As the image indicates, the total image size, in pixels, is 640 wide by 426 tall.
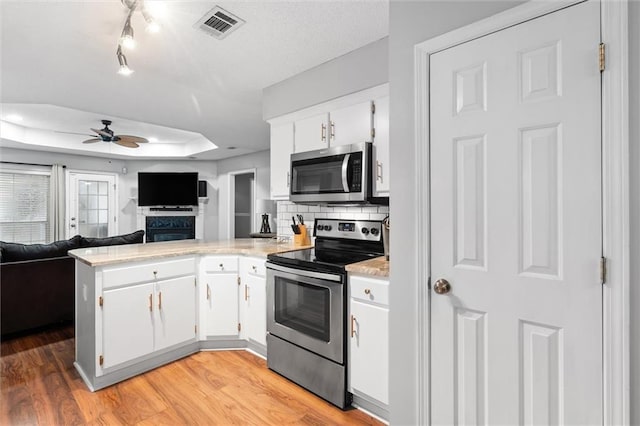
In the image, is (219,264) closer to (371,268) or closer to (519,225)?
(371,268)

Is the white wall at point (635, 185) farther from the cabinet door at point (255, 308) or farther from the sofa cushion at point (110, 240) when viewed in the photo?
the sofa cushion at point (110, 240)

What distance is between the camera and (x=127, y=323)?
2.38 m

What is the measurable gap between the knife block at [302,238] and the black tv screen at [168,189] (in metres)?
4.51

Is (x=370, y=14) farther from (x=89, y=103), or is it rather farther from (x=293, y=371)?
(x=89, y=103)

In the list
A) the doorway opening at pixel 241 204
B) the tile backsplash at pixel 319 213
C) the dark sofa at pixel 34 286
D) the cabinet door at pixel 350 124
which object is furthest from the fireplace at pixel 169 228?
the cabinet door at pixel 350 124

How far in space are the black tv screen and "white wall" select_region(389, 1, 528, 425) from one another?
6.17 meters

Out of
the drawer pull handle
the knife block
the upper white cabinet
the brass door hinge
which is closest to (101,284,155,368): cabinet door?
the knife block

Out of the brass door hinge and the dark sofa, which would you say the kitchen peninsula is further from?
the brass door hinge

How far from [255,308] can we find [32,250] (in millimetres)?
2397

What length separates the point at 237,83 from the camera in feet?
9.69

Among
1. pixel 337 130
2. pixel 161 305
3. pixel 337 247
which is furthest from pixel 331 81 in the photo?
pixel 161 305

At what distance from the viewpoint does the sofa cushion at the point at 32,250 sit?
10.2ft

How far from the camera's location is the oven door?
A: 2039mm

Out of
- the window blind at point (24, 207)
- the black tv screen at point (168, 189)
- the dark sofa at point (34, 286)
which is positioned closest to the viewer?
the dark sofa at point (34, 286)
